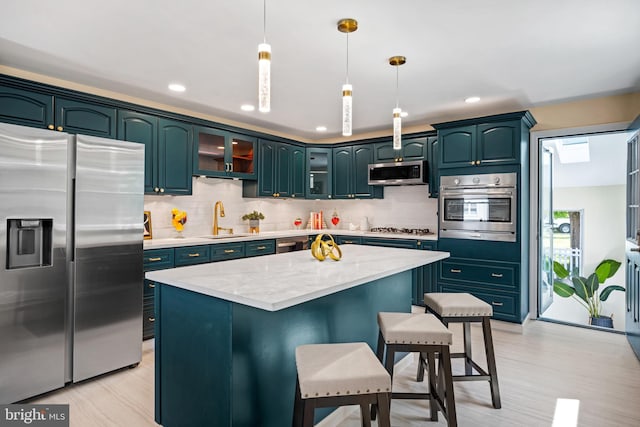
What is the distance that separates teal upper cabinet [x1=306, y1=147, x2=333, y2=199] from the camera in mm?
5750

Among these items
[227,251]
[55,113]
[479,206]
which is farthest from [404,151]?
[55,113]

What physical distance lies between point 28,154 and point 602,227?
7412mm

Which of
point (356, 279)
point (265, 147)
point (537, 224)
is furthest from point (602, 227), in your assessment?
point (356, 279)

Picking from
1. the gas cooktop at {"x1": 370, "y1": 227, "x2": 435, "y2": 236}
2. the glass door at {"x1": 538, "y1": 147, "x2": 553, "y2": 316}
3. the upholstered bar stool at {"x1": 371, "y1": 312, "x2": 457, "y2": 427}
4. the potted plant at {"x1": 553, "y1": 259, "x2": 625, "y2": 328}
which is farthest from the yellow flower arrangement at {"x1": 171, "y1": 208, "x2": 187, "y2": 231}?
the potted plant at {"x1": 553, "y1": 259, "x2": 625, "y2": 328}

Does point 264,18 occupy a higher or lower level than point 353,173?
higher

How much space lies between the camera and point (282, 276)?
1.97 metres

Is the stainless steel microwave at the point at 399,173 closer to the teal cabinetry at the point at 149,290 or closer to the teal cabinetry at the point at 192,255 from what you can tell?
the teal cabinetry at the point at 192,255

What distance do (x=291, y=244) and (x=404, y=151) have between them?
2007 mm

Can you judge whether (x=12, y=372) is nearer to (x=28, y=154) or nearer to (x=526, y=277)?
(x=28, y=154)

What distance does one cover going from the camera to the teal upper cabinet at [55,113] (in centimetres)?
288

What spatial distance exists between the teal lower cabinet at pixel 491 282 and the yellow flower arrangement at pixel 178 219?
10.1 feet

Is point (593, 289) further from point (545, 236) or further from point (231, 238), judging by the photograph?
point (231, 238)

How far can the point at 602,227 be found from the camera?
5.96 meters
